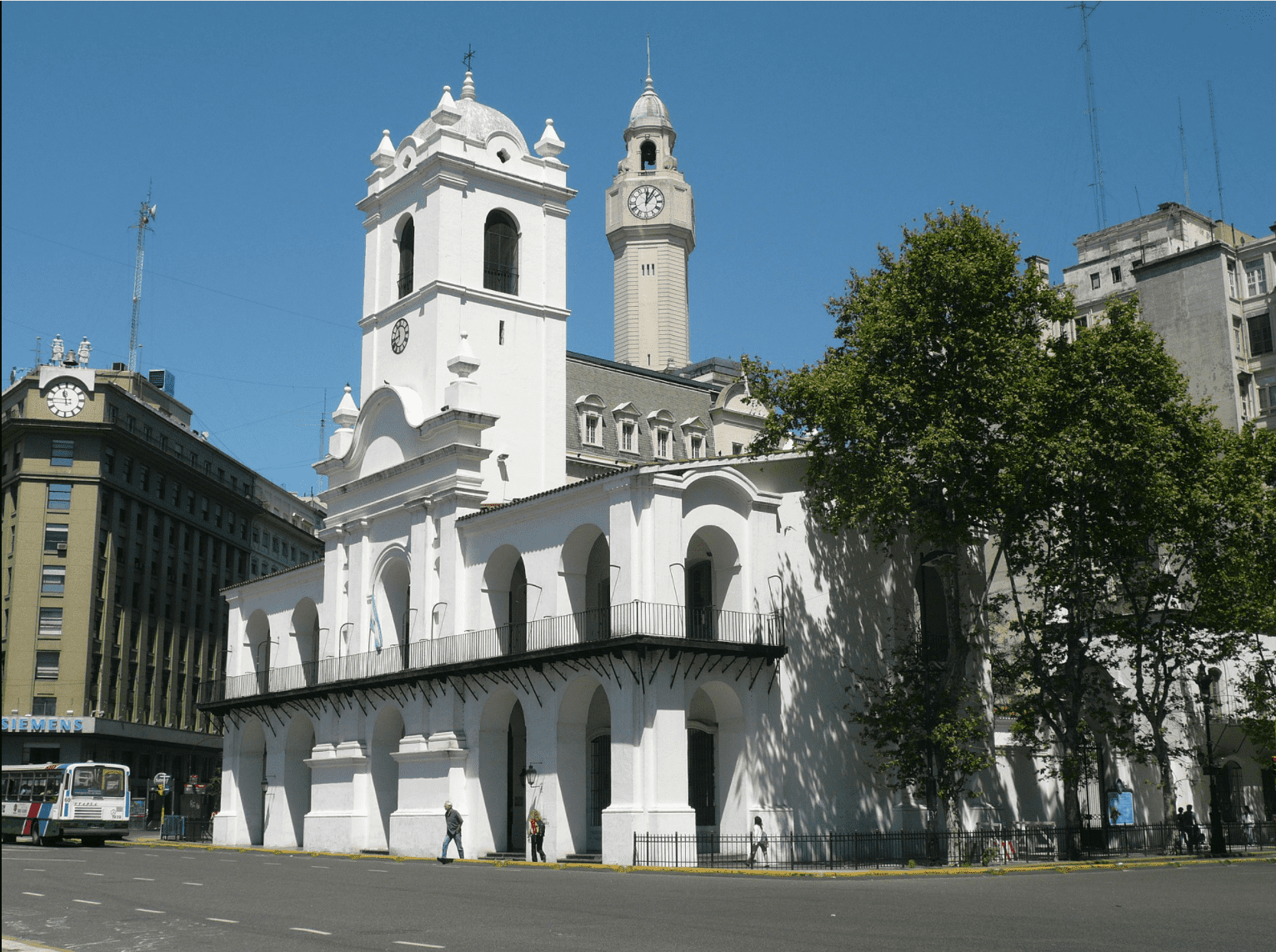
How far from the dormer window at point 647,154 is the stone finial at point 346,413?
43607 millimetres

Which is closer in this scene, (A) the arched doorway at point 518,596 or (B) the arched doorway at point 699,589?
(B) the arched doorway at point 699,589

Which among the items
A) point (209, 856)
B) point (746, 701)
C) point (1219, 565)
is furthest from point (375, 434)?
point (1219, 565)

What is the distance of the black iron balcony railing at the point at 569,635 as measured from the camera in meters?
32.4

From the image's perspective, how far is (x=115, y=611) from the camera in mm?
73812

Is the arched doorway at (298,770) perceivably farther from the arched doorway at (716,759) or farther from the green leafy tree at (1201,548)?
the green leafy tree at (1201,548)

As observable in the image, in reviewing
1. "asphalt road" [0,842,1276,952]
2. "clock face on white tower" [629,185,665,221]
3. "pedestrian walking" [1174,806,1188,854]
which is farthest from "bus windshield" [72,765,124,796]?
"clock face on white tower" [629,185,665,221]

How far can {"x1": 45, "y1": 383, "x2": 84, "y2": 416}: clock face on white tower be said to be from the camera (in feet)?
240

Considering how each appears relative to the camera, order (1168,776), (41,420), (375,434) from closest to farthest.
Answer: (1168,776) < (375,434) < (41,420)

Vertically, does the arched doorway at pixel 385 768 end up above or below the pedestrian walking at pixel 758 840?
above

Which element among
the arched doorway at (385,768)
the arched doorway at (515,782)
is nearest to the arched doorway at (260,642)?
the arched doorway at (385,768)

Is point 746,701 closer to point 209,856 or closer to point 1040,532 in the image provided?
point 1040,532

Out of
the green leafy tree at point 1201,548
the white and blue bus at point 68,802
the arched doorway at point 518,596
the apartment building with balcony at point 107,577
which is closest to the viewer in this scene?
the green leafy tree at point 1201,548

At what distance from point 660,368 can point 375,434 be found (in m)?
37.4

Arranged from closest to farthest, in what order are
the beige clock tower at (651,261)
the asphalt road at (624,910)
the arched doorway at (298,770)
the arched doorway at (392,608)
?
the asphalt road at (624,910) < the arched doorway at (392,608) < the arched doorway at (298,770) < the beige clock tower at (651,261)
